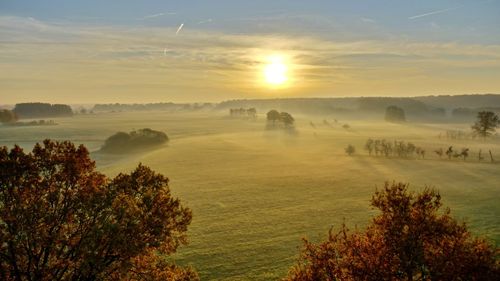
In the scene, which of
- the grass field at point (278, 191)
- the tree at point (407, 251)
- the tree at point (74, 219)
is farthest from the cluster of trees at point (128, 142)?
the tree at point (407, 251)

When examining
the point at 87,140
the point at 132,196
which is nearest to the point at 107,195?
the point at 132,196

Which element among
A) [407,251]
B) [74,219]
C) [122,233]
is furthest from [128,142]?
[407,251]

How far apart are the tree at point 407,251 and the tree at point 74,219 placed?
6.87 metres

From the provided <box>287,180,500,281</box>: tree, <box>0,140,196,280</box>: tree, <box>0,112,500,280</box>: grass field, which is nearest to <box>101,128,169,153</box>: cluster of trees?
<box>0,112,500,280</box>: grass field

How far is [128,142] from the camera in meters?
125

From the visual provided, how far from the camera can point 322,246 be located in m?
17.8

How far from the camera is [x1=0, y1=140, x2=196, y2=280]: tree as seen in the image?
50.1 feet

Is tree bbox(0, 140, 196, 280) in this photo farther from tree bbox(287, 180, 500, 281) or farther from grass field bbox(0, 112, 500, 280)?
grass field bbox(0, 112, 500, 280)

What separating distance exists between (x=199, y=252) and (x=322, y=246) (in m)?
22.7

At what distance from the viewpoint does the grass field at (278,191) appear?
126ft

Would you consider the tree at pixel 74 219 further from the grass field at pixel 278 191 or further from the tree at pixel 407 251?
the grass field at pixel 278 191

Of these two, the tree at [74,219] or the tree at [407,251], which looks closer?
the tree at [407,251]

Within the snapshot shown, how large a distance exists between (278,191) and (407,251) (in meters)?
51.4

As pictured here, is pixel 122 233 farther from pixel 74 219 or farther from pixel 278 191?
pixel 278 191
